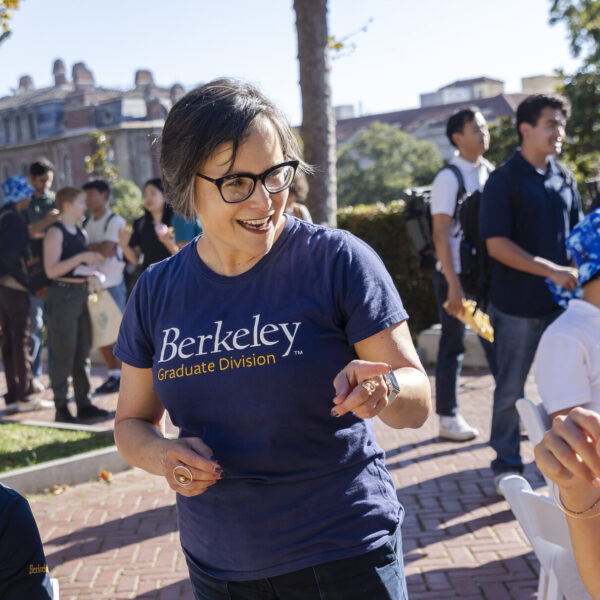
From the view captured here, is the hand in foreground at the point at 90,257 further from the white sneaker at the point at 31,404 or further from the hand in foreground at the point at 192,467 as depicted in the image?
the hand in foreground at the point at 192,467

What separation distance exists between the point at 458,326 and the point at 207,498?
4353 millimetres

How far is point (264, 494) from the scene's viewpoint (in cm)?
196

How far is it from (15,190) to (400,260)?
4.88 metres

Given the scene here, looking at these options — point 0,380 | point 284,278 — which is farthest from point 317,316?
point 0,380

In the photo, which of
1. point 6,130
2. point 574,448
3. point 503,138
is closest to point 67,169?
point 6,130

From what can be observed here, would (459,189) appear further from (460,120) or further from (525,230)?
(525,230)

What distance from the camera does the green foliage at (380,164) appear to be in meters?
68.0

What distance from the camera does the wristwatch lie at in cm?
175

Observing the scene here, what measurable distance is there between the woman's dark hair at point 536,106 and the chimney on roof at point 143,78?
79.6 m

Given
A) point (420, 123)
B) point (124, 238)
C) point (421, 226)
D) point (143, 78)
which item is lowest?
point (124, 238)

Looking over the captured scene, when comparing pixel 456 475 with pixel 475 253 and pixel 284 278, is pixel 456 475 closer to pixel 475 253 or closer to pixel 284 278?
→ pixel 475 253

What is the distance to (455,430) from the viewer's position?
634cm

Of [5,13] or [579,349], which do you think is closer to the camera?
[579,349]

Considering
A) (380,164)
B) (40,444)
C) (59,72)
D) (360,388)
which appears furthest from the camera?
→ (59,72)
